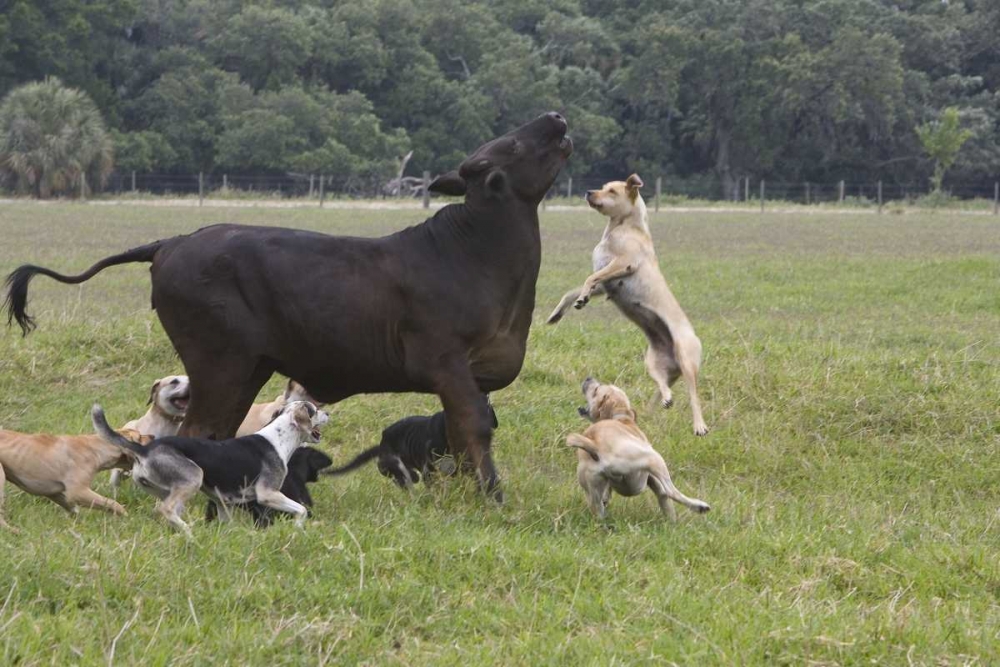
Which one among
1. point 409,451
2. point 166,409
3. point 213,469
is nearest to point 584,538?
point 213,469

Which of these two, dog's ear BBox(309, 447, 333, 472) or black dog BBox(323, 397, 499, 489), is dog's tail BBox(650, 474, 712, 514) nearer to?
black dog BBox(323, 397, 499, 489)

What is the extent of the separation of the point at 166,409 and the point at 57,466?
53.1 inches

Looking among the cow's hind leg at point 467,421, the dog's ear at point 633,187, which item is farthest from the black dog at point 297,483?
the dog's ear at point 633,187

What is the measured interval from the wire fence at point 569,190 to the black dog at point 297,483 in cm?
4263

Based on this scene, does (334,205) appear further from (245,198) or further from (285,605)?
(285,605)

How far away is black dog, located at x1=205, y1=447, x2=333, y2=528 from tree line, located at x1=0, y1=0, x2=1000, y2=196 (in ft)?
171

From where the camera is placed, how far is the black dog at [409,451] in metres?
7.75

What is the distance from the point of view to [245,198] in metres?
53.5

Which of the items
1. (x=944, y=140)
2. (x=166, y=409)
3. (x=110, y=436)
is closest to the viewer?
(x=110, y=436)

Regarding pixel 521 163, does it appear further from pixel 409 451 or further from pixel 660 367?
pixel 660 367

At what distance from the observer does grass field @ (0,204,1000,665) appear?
4.80 meters

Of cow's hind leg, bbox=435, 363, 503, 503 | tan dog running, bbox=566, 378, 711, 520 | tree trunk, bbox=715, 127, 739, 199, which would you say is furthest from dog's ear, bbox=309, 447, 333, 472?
tree trunk, bbox=715, 127, 739, 199

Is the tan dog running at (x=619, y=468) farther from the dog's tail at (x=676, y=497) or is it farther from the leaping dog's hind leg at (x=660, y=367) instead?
the leaping dog's hind leg at (x=660, y=367)

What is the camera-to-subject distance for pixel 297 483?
7082mm
